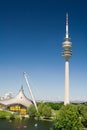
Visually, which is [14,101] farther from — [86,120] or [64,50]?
[86,120]

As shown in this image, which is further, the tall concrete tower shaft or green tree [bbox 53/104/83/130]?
the tall concrete tower shaft

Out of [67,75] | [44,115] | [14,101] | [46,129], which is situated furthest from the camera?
[14,101]

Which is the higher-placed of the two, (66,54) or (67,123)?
(66,54)

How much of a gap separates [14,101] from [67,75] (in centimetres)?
3346

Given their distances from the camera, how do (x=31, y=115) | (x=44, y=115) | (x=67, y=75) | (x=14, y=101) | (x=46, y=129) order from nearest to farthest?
1. (x=46, y=129)
2. (x=44, y=115)
3. (x=31, y=115)
4. (x=67, y=75)
5. (x=14, y=101)

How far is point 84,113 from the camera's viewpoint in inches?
2665

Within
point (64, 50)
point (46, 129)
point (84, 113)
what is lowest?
point (46, 129)

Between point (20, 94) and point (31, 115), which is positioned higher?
point (20, 94)

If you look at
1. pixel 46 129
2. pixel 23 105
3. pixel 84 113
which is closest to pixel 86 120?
pixel 84 113

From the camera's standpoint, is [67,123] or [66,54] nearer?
[67,123]

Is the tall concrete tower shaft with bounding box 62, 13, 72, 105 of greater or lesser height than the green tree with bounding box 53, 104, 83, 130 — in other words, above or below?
above

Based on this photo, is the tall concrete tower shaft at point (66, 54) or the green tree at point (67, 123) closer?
the green tree at point (67, 123)

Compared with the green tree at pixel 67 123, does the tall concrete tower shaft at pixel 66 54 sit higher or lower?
higher

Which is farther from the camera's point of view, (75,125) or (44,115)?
(44,115)
